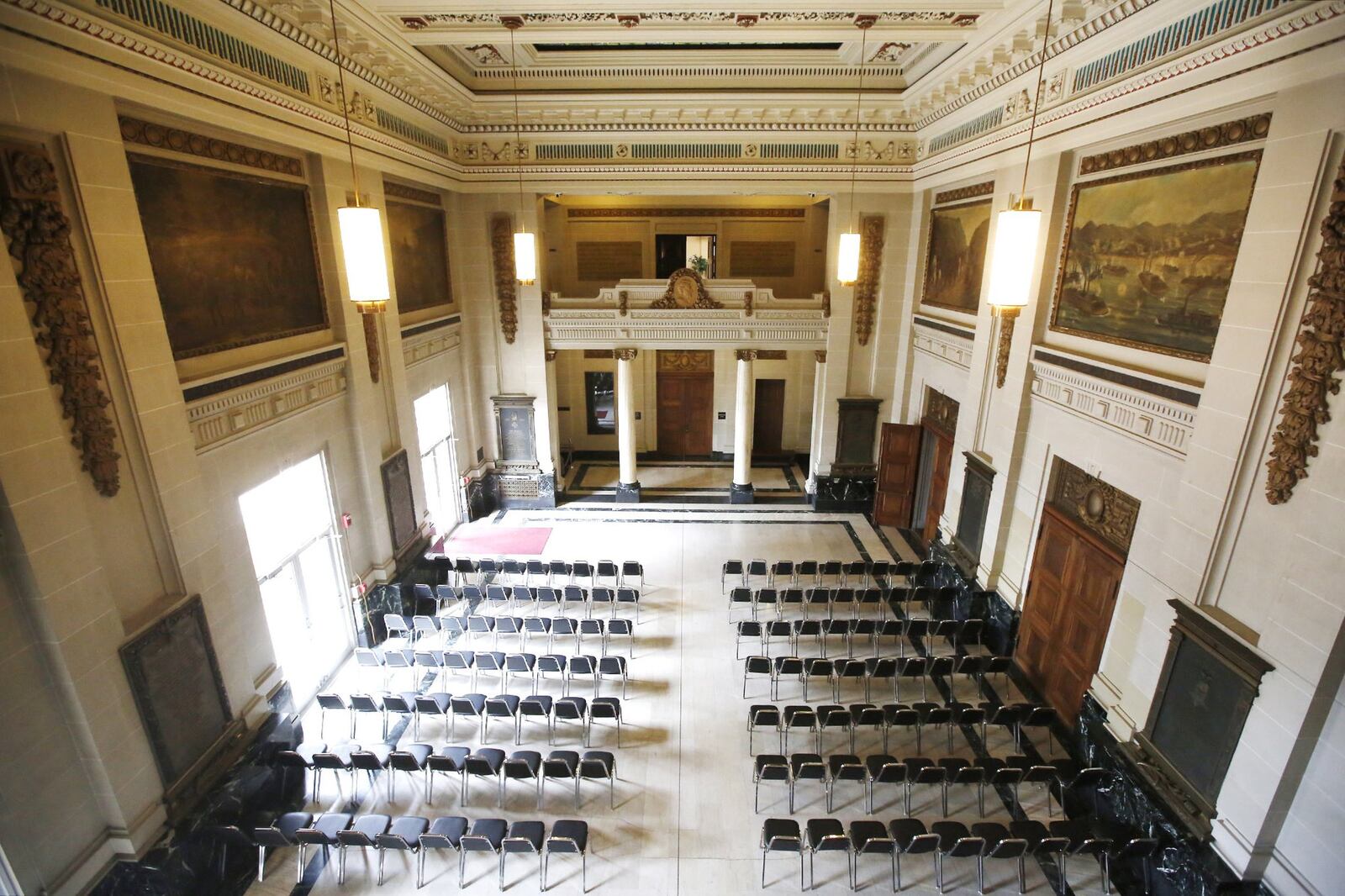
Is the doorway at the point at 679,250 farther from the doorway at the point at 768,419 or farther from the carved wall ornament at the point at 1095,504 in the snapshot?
the carved wall ornament at the point at 1095,504

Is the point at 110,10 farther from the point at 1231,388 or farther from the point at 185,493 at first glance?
the point at 1231,388

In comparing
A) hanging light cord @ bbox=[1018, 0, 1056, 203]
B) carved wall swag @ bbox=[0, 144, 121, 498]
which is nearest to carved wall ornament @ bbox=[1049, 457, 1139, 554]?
hanging light cord @ bbox=[1018, 0, 1056, 203]

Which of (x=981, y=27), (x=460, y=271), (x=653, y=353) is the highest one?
(x=981, y=27)

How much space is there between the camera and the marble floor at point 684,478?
1445 cm

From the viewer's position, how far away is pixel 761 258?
1513 centimetres

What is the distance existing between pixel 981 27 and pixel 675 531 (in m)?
9.06

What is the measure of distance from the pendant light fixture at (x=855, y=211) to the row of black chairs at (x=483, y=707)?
642cm

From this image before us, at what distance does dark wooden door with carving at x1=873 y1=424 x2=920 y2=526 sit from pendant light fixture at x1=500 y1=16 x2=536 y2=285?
23.5 ft

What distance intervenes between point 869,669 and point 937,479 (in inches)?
186

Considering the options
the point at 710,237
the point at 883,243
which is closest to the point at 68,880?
the point at 883,243

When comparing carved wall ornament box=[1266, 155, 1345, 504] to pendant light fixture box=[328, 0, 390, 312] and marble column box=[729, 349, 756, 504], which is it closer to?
pendant light fixture box=[328, 0, 390, 312]

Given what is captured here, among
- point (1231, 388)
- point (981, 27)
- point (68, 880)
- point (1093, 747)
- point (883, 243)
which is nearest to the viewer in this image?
point (68, 880)

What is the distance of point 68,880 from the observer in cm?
434

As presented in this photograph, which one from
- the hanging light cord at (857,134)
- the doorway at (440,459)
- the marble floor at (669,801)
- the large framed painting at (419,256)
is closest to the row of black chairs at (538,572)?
the marble floor at (669,801)
